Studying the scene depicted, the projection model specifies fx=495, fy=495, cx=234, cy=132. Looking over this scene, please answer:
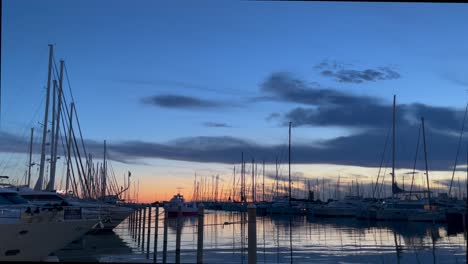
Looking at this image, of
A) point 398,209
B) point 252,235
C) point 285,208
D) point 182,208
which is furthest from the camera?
point 285,208

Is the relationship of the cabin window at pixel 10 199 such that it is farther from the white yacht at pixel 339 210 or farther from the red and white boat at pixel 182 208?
the white yacht at pixel 339 210

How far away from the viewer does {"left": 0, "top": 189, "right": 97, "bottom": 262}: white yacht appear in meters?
14.3

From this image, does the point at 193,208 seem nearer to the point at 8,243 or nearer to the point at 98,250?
Result: the point at 98,250

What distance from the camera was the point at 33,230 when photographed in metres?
14.8

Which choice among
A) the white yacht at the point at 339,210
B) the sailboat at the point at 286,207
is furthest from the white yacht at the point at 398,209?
the sailboat at the point at 286,207

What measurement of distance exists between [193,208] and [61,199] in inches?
1846

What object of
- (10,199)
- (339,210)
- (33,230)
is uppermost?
(10,199)

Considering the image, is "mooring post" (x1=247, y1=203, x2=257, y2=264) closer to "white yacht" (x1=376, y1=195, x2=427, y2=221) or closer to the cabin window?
the cabin window

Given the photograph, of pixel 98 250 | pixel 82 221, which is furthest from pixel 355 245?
pixel 82 221

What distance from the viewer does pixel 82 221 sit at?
16.6 metres

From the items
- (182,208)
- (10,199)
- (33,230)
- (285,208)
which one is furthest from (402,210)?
(33,230)

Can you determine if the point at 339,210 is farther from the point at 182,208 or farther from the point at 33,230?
the point at 33,230

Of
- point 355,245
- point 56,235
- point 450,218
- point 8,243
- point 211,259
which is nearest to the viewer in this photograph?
point 8,243

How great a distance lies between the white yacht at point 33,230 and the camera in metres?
14.3
